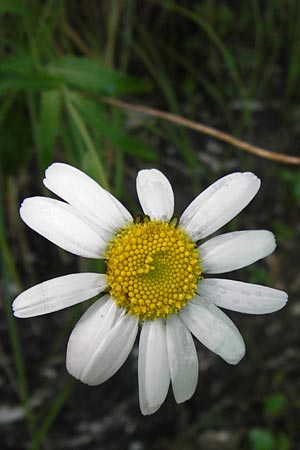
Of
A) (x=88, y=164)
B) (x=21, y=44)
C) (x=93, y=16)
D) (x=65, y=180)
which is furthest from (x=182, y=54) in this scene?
(x=65, y=180)

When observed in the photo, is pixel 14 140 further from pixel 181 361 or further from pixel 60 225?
pixel 181 361

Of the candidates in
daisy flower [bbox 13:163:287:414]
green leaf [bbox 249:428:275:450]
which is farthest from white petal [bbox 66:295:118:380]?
green leaf [bbox 249:428:275:450]

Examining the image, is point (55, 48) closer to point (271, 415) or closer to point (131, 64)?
point (131, 64)

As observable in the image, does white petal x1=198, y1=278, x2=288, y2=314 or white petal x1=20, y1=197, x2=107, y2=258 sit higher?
white petal x1=20, y1=197, x2=107, y2=258

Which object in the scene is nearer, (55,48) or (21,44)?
(21,44)

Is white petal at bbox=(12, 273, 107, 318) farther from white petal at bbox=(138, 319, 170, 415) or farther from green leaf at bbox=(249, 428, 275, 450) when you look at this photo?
green leaf at bbox=(249, 428, 275, 450)

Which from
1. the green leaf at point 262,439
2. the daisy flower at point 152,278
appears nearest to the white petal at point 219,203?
the daisy flower at point 152,278
